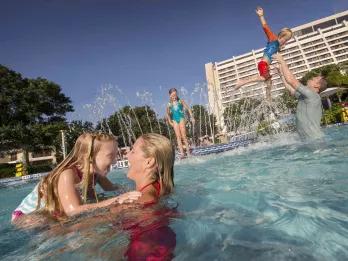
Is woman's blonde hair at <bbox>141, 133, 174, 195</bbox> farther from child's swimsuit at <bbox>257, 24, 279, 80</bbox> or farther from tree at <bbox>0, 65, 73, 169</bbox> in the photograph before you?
tree at <bbox>0, 65, 73, 169</bbox>

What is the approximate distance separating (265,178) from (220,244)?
221 centimetres

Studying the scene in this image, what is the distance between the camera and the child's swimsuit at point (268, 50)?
927 cm

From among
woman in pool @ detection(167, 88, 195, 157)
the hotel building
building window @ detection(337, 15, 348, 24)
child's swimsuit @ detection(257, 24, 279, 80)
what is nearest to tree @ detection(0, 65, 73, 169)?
woman in pool @ detection(167, 88, 195, 157)

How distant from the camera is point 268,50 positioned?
950 cm

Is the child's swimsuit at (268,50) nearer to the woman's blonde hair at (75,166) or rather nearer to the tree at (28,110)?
A: the woman's blonde hair at (75,166)

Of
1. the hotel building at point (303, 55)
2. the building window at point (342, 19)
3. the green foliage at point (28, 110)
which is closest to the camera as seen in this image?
the green foliage at point (28, 110)

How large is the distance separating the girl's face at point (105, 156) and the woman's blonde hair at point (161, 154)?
1.85 feet

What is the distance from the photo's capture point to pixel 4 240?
279cm

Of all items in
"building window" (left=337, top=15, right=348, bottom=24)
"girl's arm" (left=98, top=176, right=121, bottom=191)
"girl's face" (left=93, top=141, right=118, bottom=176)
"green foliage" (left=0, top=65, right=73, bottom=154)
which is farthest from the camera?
"building window" (left=337, top=15, right=348, bottom=24)

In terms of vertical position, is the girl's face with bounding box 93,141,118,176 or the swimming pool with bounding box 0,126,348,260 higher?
the girl's face with bounding box 93,141,118,176

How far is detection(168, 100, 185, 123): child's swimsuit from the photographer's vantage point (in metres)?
10.9

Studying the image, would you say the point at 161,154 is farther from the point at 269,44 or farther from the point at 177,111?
the point at 177,111

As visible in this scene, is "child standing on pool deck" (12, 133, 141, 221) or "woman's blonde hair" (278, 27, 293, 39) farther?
"woman's blonde hair" (278, 27, 293, 39)

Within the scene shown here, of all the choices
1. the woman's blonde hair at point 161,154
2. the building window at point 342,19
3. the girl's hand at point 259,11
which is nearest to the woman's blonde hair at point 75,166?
the woman's blonde hair at point 161,154
